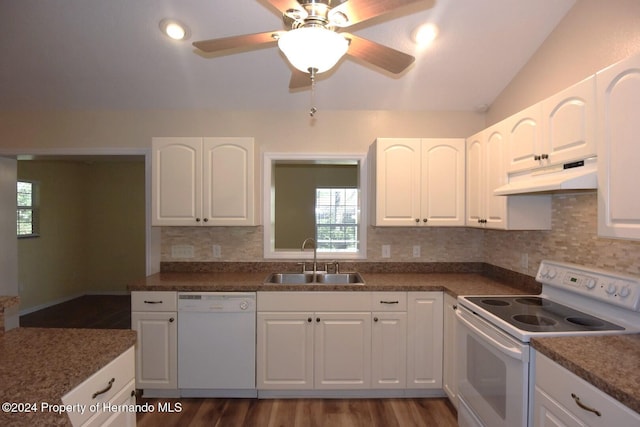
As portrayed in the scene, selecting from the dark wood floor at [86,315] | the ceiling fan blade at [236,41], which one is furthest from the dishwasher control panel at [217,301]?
the dark wood floor at [86,315]

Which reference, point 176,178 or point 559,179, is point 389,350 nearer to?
point 559,179

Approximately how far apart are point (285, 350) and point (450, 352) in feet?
3.85

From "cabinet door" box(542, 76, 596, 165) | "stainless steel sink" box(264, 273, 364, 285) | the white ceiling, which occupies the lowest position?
"stainless steel sink" box(264, 273, 364, 285)

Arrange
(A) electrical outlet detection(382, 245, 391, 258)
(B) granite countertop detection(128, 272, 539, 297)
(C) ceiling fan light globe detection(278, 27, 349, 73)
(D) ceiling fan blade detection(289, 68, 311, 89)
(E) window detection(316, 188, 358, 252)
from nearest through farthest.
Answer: (C) ceiling fan light globe detection(278, 27, 349, 73)
(D) ceiling fan blade detection(289, 68, 311, 89)
(B) granite countertop detection(128, 272, 539, 297)
(A) electrical outlet detection(382, 245, 391, 258)
(E) window detection(316, 188, 358, 252)

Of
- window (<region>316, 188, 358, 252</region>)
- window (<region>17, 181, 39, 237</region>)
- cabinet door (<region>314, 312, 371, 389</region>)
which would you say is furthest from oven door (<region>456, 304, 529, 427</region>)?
window (<region>17, 181, 39, 237</region>)

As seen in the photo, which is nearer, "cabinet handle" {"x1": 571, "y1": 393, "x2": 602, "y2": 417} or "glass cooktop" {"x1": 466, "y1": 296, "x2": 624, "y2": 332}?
"cabinet handle" {"x1": 571, "y1": 393, "x2": 602, "y2": 417}

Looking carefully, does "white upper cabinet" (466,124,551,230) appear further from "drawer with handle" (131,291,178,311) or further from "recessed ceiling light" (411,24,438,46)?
"drawer with handle" (131,291,178,311)

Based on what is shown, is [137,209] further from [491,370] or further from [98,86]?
[491,370]

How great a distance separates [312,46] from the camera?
3.59 feet

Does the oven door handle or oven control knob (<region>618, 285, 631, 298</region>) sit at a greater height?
oven control knob (<region>618, 285, 631, 298</region>)

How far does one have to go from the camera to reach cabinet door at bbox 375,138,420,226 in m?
2.56

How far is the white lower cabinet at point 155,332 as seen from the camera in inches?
91.0

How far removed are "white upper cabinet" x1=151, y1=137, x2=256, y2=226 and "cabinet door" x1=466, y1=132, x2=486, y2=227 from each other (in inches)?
68.1

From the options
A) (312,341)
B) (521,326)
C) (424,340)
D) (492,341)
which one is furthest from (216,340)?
(521,326)
